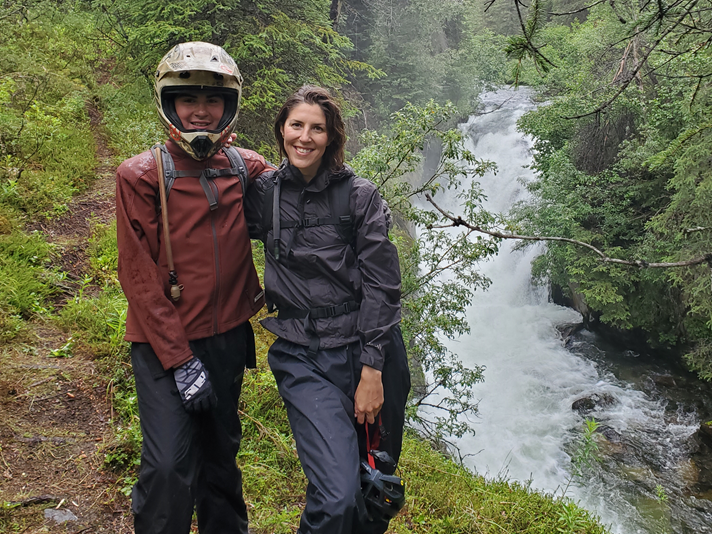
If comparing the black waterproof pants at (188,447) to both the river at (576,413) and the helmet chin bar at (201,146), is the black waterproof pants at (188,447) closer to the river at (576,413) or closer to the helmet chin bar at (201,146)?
the helmet chin bar at (201,146)

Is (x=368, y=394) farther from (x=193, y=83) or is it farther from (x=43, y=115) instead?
(x=43, y=115)

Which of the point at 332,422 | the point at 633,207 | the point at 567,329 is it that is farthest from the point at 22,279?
the point at 567,329

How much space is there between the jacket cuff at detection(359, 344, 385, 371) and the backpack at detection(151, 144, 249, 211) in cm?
106

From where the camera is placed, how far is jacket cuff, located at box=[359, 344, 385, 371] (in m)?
2.35

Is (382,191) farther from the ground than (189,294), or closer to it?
farther from the ground

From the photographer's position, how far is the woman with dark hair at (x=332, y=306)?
230 centimetres

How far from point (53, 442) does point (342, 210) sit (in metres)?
2.79

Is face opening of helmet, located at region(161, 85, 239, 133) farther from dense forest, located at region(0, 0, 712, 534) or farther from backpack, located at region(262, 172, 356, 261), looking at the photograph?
dense forest, located at region(0, 0, 712, 534)

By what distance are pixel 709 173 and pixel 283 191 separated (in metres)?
9.43

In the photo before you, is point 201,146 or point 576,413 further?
point 576,413

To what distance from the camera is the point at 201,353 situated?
2.44 m

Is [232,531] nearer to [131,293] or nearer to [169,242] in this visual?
[131,293]

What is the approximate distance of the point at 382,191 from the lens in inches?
288

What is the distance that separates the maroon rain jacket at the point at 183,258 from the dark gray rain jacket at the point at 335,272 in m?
0.19
